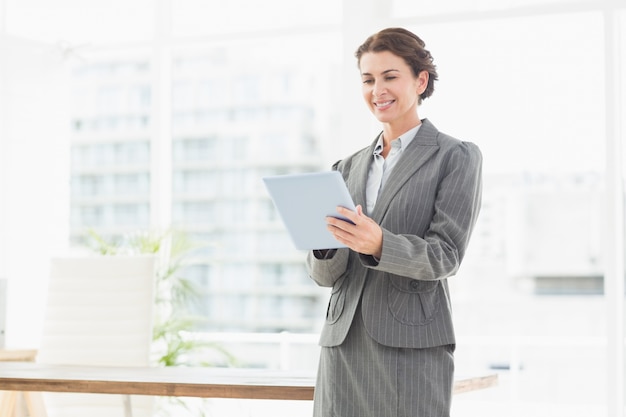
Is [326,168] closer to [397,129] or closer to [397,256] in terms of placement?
[397,129]

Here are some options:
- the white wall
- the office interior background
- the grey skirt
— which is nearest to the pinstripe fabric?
the grey skirt

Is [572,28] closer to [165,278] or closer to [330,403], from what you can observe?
[165,278]

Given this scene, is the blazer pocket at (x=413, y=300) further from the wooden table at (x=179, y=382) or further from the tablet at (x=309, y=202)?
the wooden table at (x=179, y=382)

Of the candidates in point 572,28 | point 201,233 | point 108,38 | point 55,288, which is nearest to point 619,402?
point 55,288

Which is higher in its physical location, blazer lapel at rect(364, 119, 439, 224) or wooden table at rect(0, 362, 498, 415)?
blazer lapel at rect(364, 119, 439, 224)

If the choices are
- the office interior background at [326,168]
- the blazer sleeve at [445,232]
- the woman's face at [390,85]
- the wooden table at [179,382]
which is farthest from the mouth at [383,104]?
the office interior background at [326,168]

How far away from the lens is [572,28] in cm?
2383

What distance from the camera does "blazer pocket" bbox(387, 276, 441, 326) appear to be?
1672 millimetres

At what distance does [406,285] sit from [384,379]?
0.18 meters

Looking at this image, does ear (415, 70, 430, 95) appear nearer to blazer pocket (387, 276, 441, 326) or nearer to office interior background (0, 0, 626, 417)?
blazer pocket (387, 276, 441, 326)

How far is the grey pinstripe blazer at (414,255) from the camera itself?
1.65 m

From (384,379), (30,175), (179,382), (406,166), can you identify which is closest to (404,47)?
(406,166)

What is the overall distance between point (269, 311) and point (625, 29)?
98.6 feet

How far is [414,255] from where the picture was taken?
1.62 meters
